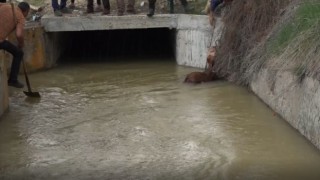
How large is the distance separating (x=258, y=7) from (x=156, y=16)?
313 cm

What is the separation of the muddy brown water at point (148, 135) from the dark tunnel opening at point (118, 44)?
395 centimetres

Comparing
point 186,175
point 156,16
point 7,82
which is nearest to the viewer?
point 186,175

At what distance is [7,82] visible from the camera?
8.98 meters

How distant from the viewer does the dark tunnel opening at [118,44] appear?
48.9ft

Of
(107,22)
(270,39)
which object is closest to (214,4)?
(107,22)

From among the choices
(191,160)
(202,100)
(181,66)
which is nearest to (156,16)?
(181,66)

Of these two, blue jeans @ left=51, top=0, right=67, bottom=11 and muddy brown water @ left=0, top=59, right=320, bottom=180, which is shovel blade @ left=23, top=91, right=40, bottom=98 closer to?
muddy brown water @ left=0, top=59, right=320, bottom=180

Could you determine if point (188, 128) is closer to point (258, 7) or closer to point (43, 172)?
point (43, 172)

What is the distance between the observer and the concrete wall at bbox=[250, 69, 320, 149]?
658 cm

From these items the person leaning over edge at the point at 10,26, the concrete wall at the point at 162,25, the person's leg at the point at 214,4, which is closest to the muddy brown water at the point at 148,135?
the person leaning over edge at the point at 10,26

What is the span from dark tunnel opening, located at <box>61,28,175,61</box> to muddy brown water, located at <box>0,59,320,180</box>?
395 cm

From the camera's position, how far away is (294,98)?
736cm

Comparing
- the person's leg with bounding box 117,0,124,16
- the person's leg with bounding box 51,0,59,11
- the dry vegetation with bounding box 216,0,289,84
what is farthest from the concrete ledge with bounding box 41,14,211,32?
the dry vegetation with bounding box 216,0,289,84

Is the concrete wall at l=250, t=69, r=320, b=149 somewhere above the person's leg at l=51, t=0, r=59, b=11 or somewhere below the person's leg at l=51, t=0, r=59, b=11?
below
